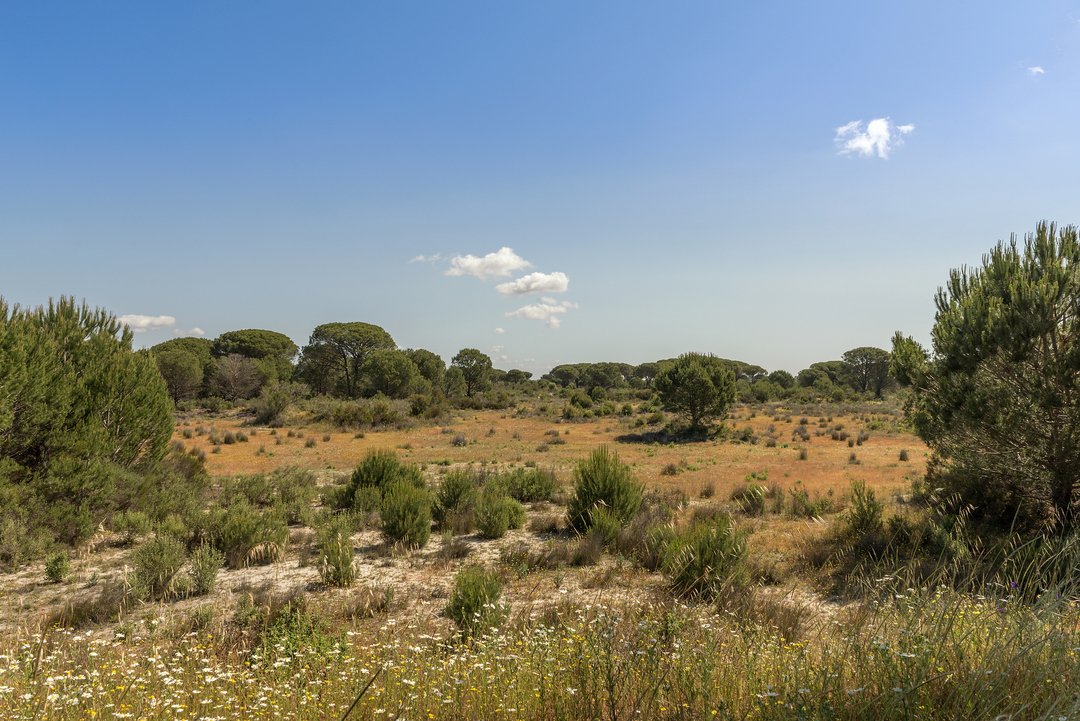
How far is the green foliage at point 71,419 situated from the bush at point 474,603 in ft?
26.3

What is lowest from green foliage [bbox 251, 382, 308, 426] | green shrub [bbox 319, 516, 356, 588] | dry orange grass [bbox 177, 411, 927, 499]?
dry orange grass [bbox 177, 411, 927, 499]

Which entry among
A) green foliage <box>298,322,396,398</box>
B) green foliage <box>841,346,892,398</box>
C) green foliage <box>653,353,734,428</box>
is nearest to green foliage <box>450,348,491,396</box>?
green foliage <box>298,322,396,398</box>

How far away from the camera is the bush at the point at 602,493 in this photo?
10959 mm

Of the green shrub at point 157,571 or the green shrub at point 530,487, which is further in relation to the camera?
the green shrub at point 530,487

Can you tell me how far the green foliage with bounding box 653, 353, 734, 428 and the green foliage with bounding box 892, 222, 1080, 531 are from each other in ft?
66.9

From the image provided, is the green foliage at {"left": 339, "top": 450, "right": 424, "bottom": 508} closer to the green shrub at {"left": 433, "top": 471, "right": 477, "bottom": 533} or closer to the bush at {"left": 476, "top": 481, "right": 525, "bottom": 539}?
the green shrub at {"left": 433, "top": 471, "right": 477, "bottom": 533}

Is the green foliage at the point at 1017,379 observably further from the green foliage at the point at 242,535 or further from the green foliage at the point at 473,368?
the green foliage at the point at 473,368

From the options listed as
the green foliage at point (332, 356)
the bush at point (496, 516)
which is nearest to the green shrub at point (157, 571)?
the bush at point (496, 516)

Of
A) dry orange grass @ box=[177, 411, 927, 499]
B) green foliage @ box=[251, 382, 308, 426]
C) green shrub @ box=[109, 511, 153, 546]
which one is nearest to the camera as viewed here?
green shrub @ box=[109, 511, 153, 546]

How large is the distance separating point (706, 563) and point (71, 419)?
1217 cm

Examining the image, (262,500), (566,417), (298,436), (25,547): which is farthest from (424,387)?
(25,547)

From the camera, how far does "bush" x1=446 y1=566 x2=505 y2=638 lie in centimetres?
579

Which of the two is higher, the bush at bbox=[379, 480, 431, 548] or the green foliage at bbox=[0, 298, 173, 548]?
the green foliage at bbox=[0, 298, 173, 548]

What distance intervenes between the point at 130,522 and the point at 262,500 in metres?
3.25
